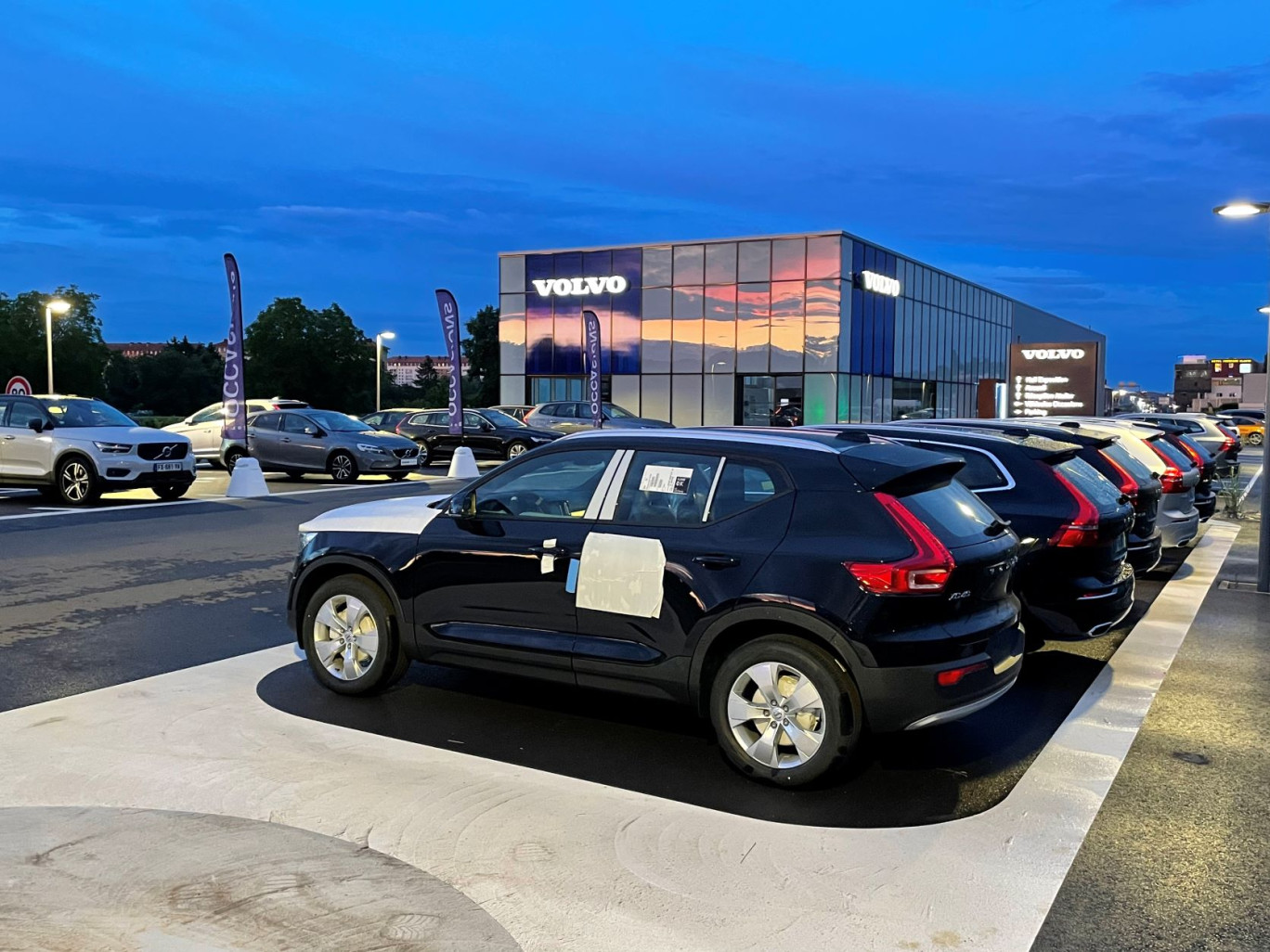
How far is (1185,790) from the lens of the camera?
5020mm

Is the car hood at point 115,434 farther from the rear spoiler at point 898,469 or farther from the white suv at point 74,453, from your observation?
the rear spoiler at point 898,469

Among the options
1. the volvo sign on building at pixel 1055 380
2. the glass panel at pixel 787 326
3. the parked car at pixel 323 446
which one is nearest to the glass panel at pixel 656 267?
the glass panel at pixel 787 326

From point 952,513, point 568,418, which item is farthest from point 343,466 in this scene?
point 952,513

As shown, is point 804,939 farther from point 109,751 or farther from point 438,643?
point 109,751

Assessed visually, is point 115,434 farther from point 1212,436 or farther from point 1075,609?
point 1212,436

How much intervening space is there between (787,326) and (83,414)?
29.2m

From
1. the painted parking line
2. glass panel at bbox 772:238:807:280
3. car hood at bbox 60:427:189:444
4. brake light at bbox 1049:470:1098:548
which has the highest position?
glass panel at bbox 772:238:807:280

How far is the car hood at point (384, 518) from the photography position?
20.0 ft

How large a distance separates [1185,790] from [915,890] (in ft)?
6.17

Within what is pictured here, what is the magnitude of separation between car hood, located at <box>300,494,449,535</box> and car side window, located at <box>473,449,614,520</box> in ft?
1.25

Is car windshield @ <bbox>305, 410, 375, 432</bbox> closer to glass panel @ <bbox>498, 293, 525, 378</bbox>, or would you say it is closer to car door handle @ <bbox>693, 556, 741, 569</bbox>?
car door handle @ <bbox>693, 556, 741, 569</bbox>

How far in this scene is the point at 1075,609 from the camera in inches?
→ 270

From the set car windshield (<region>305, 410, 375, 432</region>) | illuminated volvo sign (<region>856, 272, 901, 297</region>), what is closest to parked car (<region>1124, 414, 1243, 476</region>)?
car windshield (<region>305, 410, 375, 432</region>)

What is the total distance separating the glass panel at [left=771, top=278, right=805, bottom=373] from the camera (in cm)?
4194
